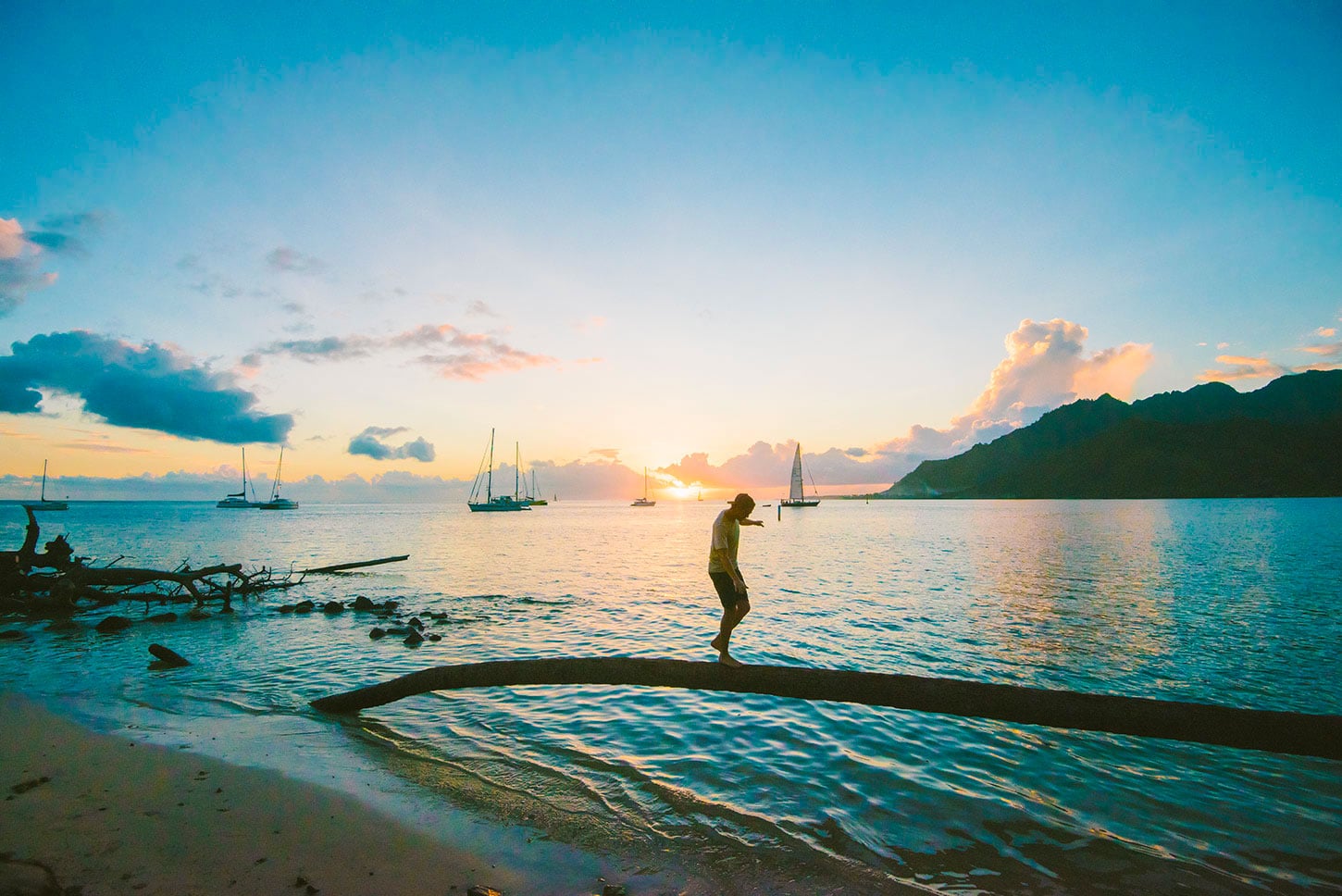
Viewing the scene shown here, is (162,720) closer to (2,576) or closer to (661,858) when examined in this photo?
(661,858)

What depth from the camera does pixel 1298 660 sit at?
16516mm

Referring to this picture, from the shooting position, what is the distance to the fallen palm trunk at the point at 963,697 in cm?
626

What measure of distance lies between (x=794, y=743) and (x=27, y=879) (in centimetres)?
963

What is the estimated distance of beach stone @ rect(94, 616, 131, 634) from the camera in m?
20.0

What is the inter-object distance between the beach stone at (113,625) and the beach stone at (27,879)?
19.3 m

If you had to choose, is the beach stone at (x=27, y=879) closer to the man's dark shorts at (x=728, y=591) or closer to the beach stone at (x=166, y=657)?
the man's dark shorts at (x=728, y=591)

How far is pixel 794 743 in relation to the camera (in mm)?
10648

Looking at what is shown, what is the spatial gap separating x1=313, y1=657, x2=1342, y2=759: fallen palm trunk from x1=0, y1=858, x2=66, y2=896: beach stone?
4607 mm

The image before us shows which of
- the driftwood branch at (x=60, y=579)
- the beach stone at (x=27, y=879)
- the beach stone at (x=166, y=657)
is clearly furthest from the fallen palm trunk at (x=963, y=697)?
the driftwood branch at (x=60, y=579)

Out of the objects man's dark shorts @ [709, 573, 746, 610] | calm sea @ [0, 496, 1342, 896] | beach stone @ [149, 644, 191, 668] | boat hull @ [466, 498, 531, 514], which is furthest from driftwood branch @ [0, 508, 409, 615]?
boat hull @ [466, 498, 531, 514]

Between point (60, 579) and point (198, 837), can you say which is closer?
point (198, 837)

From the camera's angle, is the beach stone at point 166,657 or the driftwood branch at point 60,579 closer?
the beach stone at point 166,657

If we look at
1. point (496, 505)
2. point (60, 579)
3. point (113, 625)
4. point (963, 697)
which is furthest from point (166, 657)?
point (496, 505)

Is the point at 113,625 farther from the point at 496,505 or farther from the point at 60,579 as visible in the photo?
the point at 496,505
